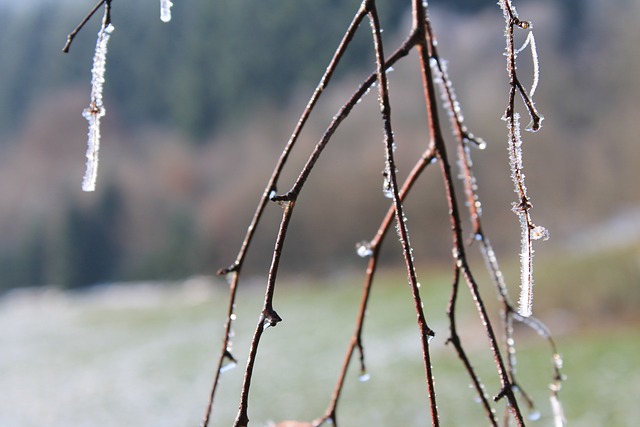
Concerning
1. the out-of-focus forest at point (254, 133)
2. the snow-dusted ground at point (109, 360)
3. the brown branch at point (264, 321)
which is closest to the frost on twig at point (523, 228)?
the brown branch at point (264, 321)

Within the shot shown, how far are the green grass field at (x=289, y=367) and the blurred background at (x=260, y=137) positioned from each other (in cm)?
190

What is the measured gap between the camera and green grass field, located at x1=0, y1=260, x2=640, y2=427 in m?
5.29

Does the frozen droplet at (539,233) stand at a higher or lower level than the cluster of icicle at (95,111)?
lower

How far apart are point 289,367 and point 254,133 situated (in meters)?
7.37

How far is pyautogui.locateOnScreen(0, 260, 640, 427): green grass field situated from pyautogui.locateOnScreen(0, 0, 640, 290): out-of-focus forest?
194 cm

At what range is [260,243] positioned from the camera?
12.3 metres

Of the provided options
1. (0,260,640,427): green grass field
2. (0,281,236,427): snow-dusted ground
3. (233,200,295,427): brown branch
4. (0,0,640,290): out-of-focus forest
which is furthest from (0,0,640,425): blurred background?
(233,200,295,427): brown branch

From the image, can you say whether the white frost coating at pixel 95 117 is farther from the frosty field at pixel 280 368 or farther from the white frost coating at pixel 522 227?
the frosty field at pixel 280 368

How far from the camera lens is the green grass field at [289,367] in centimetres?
529

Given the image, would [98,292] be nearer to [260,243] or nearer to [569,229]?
[260,243]

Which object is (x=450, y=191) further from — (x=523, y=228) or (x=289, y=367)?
(x=289, y=367)

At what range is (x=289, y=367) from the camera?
22.6 ft

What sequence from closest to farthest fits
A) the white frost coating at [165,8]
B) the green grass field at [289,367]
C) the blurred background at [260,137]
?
1. the white frost coating at [165,8]
2. the green grass field at [289,367]
3. the blurred background at [260,137]

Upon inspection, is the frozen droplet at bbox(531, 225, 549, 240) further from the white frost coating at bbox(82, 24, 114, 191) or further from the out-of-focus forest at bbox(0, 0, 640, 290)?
the out-of-focus forest at bbox(0, 0, 640, 290)
